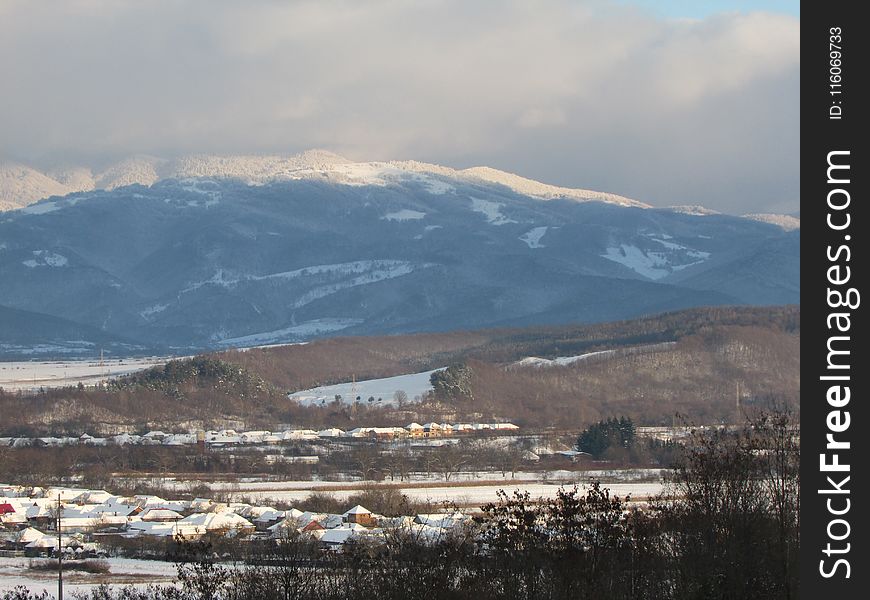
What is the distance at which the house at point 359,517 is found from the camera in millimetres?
53312

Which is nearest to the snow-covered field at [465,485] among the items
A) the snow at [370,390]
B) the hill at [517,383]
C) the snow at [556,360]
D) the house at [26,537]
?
the house at [26,537]

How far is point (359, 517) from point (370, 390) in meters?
75.0

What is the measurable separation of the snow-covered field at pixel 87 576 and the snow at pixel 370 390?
7496cm

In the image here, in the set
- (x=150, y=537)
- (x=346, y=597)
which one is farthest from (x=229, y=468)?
(x=346, y=597)

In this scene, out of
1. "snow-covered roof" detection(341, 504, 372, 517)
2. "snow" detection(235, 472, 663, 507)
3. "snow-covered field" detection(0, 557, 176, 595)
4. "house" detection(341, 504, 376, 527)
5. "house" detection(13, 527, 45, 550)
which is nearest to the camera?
"snow-covered field" detection(0, 557, 176, 595)

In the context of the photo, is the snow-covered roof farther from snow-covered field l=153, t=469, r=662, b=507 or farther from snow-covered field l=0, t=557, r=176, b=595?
snow-covered field l=0, t=557, r=176, b=595

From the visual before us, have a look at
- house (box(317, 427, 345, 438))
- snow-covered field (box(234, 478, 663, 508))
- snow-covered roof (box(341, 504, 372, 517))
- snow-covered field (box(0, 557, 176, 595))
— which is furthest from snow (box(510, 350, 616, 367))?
snow-covered field (box(0, 557, 176, 595))

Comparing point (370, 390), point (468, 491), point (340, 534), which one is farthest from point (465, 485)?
point (370, 390)

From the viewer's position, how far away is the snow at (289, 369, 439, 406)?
12456 cm

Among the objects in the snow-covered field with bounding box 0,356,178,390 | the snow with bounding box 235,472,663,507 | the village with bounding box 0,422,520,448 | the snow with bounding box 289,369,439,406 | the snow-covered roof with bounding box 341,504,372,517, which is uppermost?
the snow-covered field with bounding box 0,356,178,390

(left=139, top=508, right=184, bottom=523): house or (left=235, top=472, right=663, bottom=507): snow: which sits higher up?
(left=235, top=472, right=663, bottom=507): snow

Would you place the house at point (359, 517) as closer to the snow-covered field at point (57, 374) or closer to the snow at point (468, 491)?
the snow at point (468, 491)

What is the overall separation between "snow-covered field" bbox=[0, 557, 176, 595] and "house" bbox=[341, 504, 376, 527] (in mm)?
9527
